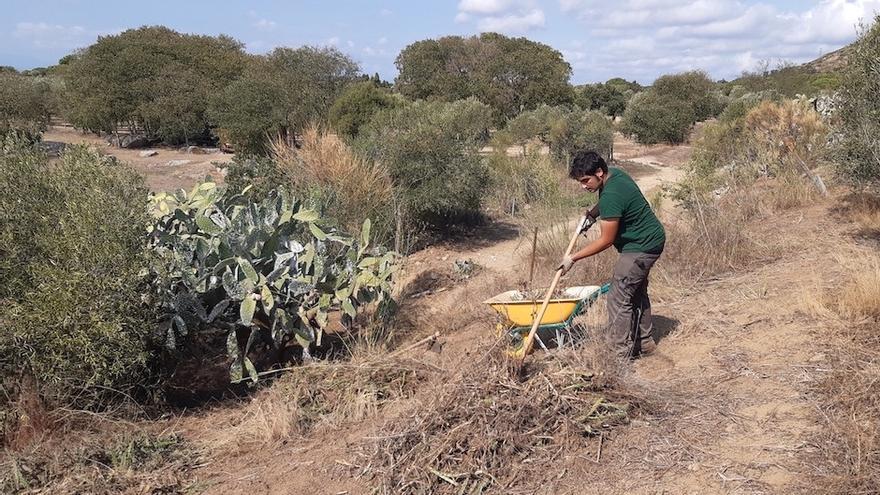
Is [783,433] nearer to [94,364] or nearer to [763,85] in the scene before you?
[94,364]

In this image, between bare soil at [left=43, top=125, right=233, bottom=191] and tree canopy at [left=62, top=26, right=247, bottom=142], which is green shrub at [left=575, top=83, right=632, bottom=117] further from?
bare soil at [left=43, top=125, right=233, bottom=191]

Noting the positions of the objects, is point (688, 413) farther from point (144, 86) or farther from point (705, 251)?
point (144, 86)

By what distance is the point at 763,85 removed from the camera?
108 feet

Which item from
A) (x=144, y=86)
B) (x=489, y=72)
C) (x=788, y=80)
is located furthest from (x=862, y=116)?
(x=788, y=80)

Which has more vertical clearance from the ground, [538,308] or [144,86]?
[144,86]

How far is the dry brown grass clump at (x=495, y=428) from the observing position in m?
3.26

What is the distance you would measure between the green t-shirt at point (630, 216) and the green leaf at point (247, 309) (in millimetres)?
2531

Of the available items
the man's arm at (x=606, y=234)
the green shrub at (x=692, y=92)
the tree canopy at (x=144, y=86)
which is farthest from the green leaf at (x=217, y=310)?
the green shrub at (x=692, y=92)

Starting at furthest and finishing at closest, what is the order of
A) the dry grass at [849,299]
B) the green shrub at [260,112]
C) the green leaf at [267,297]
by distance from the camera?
the green shrub at [260,112] → the green leaf at [267,297] → the dry grass at [849,299]

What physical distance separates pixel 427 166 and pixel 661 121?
19968 mm

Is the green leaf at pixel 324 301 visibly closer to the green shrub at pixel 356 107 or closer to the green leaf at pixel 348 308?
the green leaf at pixel 348 308

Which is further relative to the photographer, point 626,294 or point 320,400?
point 320,400

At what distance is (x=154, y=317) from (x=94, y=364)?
60 centimetres

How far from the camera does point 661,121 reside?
91.9 feet
